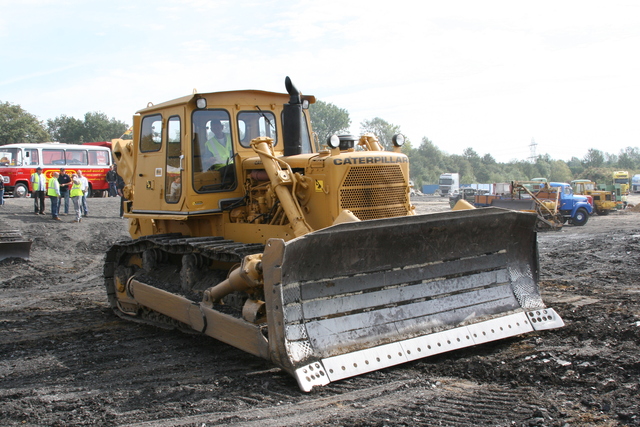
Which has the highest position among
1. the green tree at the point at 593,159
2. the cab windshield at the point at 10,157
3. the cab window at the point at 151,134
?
the green tree at the point at 593,159

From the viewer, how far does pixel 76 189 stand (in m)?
19.2

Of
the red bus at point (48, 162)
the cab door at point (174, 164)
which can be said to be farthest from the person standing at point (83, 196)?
the cab door at point (174, 164)

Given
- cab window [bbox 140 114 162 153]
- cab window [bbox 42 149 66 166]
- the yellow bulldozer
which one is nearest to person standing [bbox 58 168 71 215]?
cab window [bbox 42 149 66 166]

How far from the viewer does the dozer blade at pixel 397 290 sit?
504 cm

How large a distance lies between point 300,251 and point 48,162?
26.6 m

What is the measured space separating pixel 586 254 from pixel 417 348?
9503mm

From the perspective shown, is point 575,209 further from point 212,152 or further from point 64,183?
point 212,152

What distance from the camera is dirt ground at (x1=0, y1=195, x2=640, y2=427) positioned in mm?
4320

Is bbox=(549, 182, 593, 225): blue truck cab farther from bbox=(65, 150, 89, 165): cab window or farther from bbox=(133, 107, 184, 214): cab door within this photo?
bbox=(65, 150, 89, 165): cab window

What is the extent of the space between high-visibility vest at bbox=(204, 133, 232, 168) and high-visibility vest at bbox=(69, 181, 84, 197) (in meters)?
13.3

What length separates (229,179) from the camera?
294 inches

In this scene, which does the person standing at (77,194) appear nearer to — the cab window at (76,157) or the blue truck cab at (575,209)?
the cab window at (76,157)

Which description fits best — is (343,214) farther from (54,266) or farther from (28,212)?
(28,212)

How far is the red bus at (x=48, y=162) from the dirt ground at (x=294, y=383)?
21.4m
